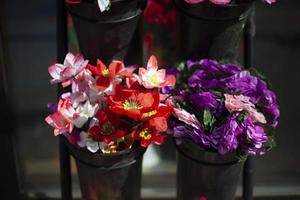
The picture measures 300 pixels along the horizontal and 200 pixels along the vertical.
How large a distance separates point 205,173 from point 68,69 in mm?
419

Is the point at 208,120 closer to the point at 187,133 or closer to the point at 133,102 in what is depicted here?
the point at 187,133

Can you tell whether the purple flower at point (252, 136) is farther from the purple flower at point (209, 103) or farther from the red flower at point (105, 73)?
the red flower at point (105, 73)

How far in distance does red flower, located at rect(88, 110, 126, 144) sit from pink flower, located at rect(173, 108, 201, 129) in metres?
0.13

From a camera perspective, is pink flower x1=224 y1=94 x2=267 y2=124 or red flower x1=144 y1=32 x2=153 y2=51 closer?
pink flower x1=224 y1=94 x2=267 y2=124

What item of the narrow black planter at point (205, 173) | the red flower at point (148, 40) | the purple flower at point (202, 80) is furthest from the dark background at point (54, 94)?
the purple flower at point (202, 80)

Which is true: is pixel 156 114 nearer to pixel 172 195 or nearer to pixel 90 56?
pixel 90 56

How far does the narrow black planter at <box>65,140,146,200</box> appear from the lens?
137 cm

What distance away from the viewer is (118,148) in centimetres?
136

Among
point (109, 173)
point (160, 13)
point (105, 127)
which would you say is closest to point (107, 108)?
point (105, 127)

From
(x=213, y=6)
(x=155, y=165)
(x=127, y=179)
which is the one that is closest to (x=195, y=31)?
(x=213, y=6)

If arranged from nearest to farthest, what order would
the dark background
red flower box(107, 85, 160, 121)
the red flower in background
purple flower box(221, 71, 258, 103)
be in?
red flower box(107, 85, 160, 121), purple flower box(221, 71, 258, 103), the red flower in background, the dark background

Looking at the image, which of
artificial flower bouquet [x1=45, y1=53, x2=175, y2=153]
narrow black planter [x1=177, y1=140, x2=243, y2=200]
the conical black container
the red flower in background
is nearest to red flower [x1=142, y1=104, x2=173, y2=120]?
artificial flower bouquet [x1=45, y1=53, x2=175, y2=153]

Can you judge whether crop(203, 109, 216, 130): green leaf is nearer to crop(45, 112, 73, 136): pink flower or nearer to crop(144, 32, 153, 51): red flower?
crop(45, 112, 73, 136): pink flower

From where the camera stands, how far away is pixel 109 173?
4.53 feet
